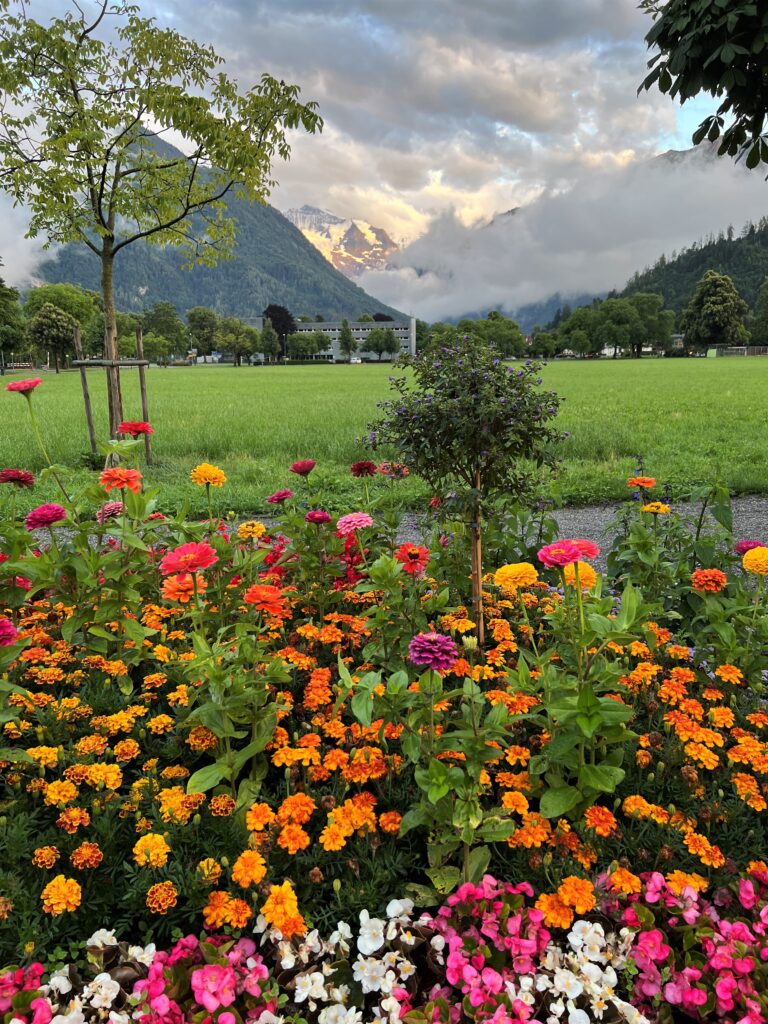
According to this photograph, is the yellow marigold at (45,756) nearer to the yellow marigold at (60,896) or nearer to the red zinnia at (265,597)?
the yellow marigold at (60,896)

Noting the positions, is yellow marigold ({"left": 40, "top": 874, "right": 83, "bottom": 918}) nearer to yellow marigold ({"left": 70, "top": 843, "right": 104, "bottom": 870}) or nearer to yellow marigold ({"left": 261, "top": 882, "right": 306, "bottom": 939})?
yellow marigold ({"left": 70, "top": 843, "right": 104, "bottom": 870})

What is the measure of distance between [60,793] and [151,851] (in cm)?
45

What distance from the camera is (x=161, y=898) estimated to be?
1.62 metres

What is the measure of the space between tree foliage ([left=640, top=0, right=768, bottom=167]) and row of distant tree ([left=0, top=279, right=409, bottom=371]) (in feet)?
179

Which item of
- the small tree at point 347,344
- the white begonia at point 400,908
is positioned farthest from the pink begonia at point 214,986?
the small tree at point 347,344

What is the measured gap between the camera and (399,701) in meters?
1.90

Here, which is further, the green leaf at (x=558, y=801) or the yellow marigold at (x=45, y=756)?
the yellow marigold at (x=45, y=756)

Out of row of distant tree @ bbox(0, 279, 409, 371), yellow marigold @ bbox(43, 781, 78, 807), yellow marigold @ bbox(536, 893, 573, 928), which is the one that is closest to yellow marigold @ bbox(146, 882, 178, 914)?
yellow marigold @ bbox(43, 781, 78, 807)

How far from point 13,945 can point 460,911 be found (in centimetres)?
119

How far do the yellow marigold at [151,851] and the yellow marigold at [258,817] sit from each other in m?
0.23

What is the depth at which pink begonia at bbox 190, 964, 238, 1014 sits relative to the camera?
55.6 inches

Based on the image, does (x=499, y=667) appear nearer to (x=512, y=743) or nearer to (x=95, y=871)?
A: (x=512, y=743)

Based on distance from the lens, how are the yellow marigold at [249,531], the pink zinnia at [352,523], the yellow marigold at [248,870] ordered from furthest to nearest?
the yellow marigold at [249,531] → the pink zinnia at [352,523] → the yellow marigold at [248,870]

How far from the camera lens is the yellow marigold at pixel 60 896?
61.6 inches
